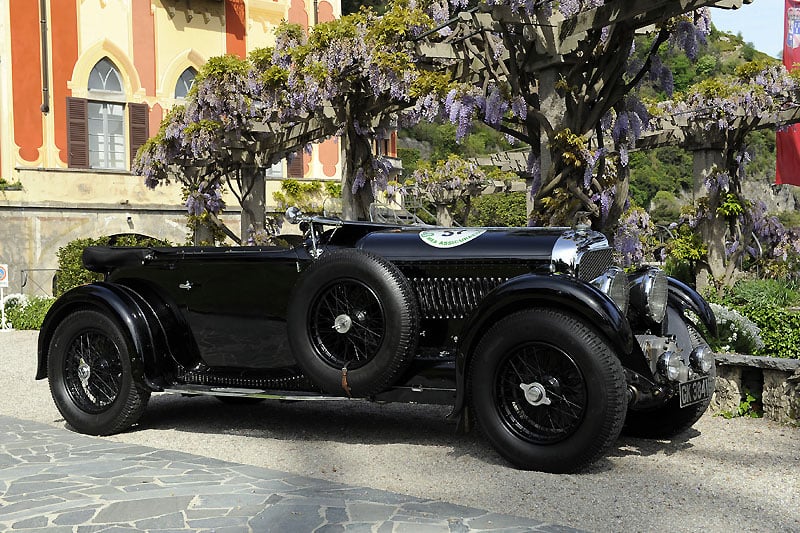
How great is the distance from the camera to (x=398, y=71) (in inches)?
453

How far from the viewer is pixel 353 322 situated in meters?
5.56

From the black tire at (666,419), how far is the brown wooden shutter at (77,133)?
19.7m

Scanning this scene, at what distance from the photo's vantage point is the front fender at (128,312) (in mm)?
6133

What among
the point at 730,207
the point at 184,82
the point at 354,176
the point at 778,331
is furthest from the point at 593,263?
the point at 184,82

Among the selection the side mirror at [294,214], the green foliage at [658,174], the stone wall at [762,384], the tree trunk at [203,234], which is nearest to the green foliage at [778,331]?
the stone wall at [762,384]

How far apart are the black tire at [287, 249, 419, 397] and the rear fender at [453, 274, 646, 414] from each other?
1.31 ft

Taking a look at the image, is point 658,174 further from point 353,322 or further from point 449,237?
point 353,322

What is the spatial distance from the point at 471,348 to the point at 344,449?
113 centimetres

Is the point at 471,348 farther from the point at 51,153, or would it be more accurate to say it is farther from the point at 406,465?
the point at 51,153

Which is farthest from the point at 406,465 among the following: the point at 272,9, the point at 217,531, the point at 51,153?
the point at 272,9

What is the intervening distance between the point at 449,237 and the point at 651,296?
4.34 feet

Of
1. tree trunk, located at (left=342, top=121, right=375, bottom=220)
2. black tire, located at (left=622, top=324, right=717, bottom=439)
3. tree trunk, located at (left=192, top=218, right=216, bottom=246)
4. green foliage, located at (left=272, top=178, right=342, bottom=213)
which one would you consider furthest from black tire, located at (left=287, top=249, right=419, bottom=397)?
green foliage, located at (left=272, top=178, right=342, bottom=213)

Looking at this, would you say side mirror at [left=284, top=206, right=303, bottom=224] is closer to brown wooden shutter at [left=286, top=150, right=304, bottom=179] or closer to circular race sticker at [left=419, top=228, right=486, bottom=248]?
circular race sticker at [left=419, top=228, right=486, bottom=248]

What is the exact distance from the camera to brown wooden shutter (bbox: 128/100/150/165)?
23.4 m
